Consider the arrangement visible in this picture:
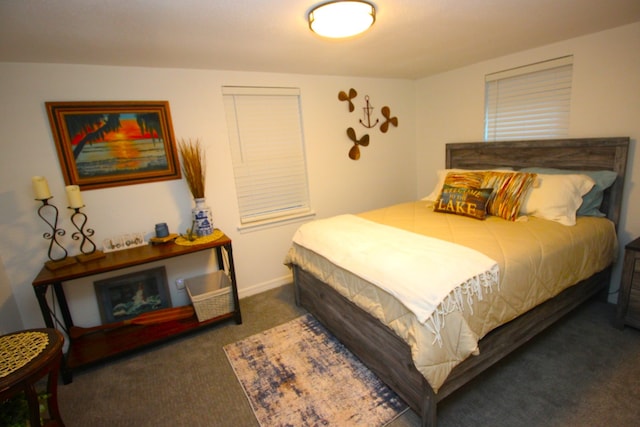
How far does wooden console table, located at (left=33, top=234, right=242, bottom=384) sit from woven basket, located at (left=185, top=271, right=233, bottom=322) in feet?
0.16

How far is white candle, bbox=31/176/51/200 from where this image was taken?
2.06 m

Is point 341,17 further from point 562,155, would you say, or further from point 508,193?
point 562,155

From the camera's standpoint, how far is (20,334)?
1.52 m

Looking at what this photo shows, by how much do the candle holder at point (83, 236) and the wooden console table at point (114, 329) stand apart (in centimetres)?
9

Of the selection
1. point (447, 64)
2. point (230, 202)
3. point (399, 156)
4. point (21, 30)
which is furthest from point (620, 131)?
point (21, 30)

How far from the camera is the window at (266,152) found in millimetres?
2875

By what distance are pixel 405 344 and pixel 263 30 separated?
192 centimetres

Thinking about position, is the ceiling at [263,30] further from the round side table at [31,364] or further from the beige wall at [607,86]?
the round side table at [31,364]

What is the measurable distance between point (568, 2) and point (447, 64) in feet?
4.54

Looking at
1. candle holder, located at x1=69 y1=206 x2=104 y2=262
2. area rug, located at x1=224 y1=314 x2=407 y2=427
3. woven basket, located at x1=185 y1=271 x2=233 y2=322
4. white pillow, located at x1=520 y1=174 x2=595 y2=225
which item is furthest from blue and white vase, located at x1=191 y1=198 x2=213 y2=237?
white pillow, located at x1=520 y1=174 x2=595 y2=225

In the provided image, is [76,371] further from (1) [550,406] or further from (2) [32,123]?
(1) [550,406]

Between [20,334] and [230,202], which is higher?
[230,202]

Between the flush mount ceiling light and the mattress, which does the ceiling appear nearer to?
the flush mount ceiling light

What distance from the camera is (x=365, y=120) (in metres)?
3.55
